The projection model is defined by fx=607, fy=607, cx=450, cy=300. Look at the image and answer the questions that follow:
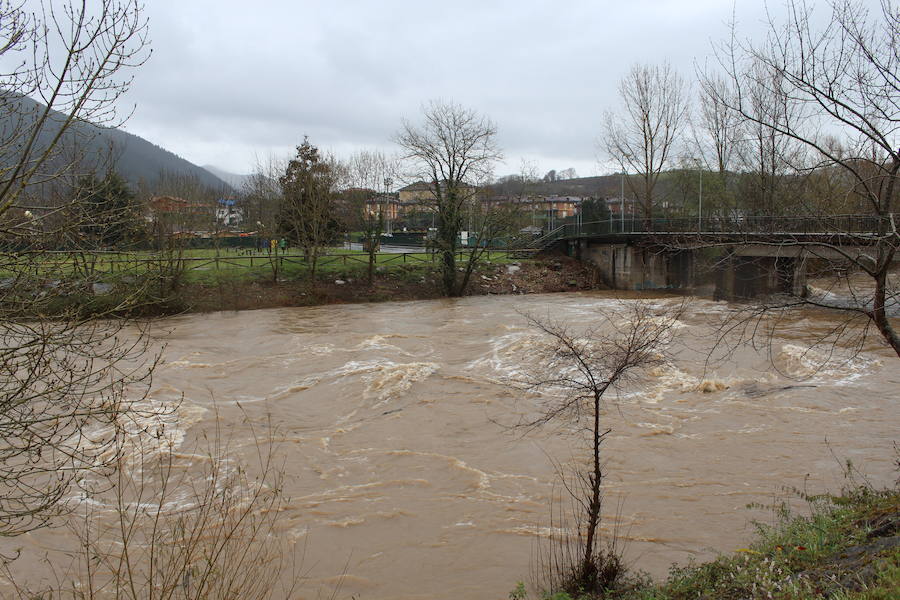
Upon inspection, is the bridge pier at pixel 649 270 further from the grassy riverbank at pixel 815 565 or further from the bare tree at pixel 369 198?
the grassy riverbank at pixel 815 565

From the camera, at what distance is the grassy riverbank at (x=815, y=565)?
189 inches

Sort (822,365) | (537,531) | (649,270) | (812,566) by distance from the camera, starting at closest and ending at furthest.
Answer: (812,566), (537,531), (822,365), (649,270)

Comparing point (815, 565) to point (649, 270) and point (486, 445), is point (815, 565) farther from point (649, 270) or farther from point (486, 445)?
point (649, 270)

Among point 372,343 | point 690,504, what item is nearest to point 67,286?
point 690,504

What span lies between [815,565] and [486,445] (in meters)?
7.05

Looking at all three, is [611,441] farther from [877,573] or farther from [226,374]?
[226,374]

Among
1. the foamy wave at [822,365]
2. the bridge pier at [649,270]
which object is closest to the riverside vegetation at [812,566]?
the foamy wave at [822,365]

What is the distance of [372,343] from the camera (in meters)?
21.9

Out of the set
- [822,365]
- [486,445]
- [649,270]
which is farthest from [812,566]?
[649,270]

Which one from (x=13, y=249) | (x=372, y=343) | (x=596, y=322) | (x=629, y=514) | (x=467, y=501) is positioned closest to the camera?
(x=13, y=249)

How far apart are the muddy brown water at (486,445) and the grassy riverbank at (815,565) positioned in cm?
120

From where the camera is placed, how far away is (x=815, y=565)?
5.72 meters

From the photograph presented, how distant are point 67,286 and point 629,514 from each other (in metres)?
8.04

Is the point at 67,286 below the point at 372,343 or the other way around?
the other way around
